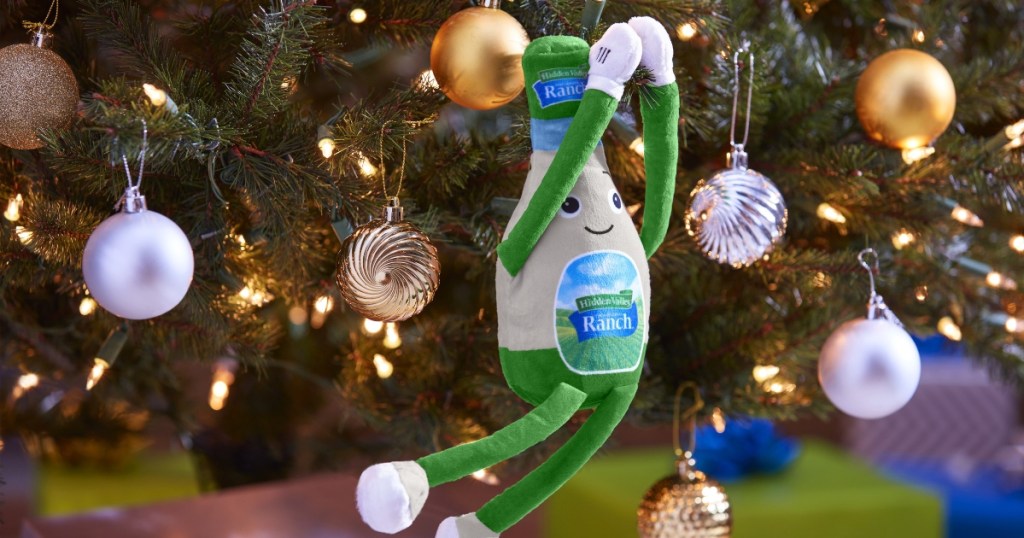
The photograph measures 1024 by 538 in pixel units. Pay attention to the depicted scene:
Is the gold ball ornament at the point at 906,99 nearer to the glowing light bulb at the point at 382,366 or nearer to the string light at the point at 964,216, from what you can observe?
the string light at the point at 964,216

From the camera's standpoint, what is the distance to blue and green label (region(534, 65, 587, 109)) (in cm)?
56

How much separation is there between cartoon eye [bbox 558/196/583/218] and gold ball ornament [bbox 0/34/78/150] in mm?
333

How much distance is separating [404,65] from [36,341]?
743 mm

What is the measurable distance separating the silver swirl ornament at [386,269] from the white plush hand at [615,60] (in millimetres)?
151

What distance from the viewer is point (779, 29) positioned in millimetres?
898

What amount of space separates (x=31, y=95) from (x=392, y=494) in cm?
36

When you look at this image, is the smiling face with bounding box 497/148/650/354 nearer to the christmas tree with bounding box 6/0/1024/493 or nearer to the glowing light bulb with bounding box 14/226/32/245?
the christmas tree with bounding box 6/0/1024/493

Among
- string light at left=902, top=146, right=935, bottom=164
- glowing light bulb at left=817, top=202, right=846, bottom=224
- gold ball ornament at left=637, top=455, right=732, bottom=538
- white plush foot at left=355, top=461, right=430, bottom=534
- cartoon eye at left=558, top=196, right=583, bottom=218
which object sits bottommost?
white plush foot at left=355, top=461, right=430, bottom=534

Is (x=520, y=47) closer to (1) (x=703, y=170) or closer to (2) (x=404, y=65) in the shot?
(1) (x=703, y=170)

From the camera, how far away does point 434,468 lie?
1.64 ft

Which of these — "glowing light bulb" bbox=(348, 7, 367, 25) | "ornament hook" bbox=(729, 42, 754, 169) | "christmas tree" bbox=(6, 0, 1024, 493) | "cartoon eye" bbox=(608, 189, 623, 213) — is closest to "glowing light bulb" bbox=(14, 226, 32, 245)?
"christmas tree" bbox=(6, 0, 1024, 493)

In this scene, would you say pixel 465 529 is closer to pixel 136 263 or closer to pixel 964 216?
pixel 136 263

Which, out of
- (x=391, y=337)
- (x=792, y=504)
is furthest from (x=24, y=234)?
(x=792, y=504)

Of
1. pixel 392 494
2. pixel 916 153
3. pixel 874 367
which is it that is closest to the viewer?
pixel 392 494
